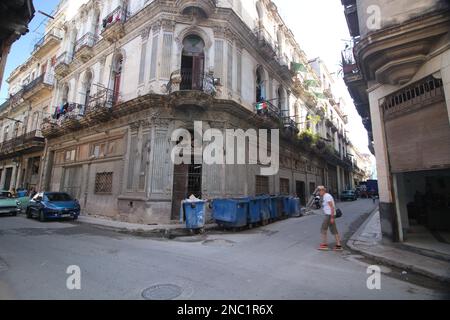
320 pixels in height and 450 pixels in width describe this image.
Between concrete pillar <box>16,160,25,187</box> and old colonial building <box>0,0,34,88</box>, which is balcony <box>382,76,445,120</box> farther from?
concrete pillar <box>16,160,25,187</box>

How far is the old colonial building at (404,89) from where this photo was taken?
612 centimetres

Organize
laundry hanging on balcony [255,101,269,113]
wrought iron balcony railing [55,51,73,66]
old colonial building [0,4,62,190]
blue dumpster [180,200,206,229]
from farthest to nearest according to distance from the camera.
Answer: old colonial building [0,4,62,190] → wrought iron balcony railing [55,51,73,66] → laundry hanging on balcony [255,101,269,113] → blue dumpster [180,200,206,229]

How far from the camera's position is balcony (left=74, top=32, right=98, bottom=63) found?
18.1 meters

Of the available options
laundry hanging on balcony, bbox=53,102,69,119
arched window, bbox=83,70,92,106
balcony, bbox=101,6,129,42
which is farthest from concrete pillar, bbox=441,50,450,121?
laundry hanging on balcony, bbox=53,102,69,119

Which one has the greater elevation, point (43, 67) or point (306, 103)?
point (43, 67)

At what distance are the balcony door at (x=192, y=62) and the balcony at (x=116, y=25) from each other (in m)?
4.54

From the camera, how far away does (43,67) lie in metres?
26.3

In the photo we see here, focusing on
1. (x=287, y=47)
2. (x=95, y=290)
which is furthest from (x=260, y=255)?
(x=287, y=47)

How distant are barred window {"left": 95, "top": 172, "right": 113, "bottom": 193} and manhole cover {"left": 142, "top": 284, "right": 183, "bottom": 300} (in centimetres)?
1195

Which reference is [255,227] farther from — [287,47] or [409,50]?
[287,47]

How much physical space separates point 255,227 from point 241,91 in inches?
326

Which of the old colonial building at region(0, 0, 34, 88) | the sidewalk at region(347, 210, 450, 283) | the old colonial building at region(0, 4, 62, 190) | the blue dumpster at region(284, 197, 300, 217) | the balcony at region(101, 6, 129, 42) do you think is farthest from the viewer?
the old colonial building at region(0, 4, 62, 190)

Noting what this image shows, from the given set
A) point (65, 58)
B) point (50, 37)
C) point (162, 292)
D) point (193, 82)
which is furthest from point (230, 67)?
point (50, 37)

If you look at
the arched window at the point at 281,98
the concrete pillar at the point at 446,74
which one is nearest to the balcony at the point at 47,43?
the arched window at the point at 281,98
